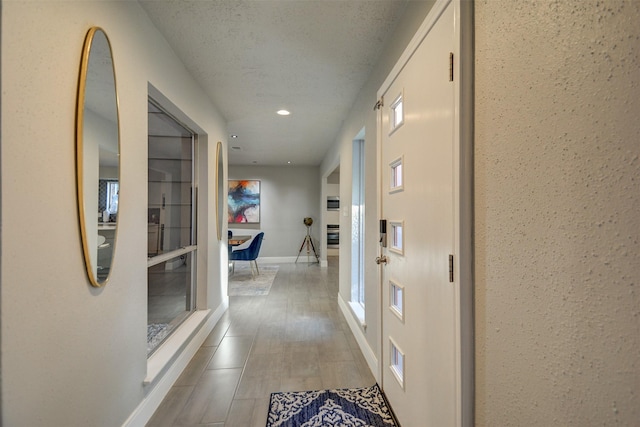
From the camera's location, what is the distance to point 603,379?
1.89 ft

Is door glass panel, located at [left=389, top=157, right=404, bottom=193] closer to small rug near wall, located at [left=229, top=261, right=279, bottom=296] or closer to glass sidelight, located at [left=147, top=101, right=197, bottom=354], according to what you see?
glass sidelight, located at [left=147, top=101, right=197, bottom=354]

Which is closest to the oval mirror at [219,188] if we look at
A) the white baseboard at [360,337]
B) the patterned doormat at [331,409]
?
the white baseboard at [360,337]

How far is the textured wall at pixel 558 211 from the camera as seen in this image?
0.54 meters

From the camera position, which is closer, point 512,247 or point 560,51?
point 560,51

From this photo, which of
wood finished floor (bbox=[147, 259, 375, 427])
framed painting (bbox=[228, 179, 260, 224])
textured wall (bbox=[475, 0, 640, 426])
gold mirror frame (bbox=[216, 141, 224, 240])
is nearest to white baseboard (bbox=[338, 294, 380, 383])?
wood finished floor (bbox=[147, 259, 375, 427])

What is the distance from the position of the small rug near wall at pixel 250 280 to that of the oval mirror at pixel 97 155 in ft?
10.5

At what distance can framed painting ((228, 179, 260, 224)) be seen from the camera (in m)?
7.15

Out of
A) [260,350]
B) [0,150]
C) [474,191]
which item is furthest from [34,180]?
[260,350]

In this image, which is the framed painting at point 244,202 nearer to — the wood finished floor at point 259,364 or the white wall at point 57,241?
the wood finished floor at point 259,364

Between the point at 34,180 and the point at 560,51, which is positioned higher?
the point at 560,51

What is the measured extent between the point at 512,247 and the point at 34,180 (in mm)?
1486

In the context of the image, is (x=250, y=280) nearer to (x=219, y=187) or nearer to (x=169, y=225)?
(x=219, y=187)

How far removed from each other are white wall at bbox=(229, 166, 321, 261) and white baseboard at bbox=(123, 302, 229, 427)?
4380 mm

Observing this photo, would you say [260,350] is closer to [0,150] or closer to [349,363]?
[349,363]
